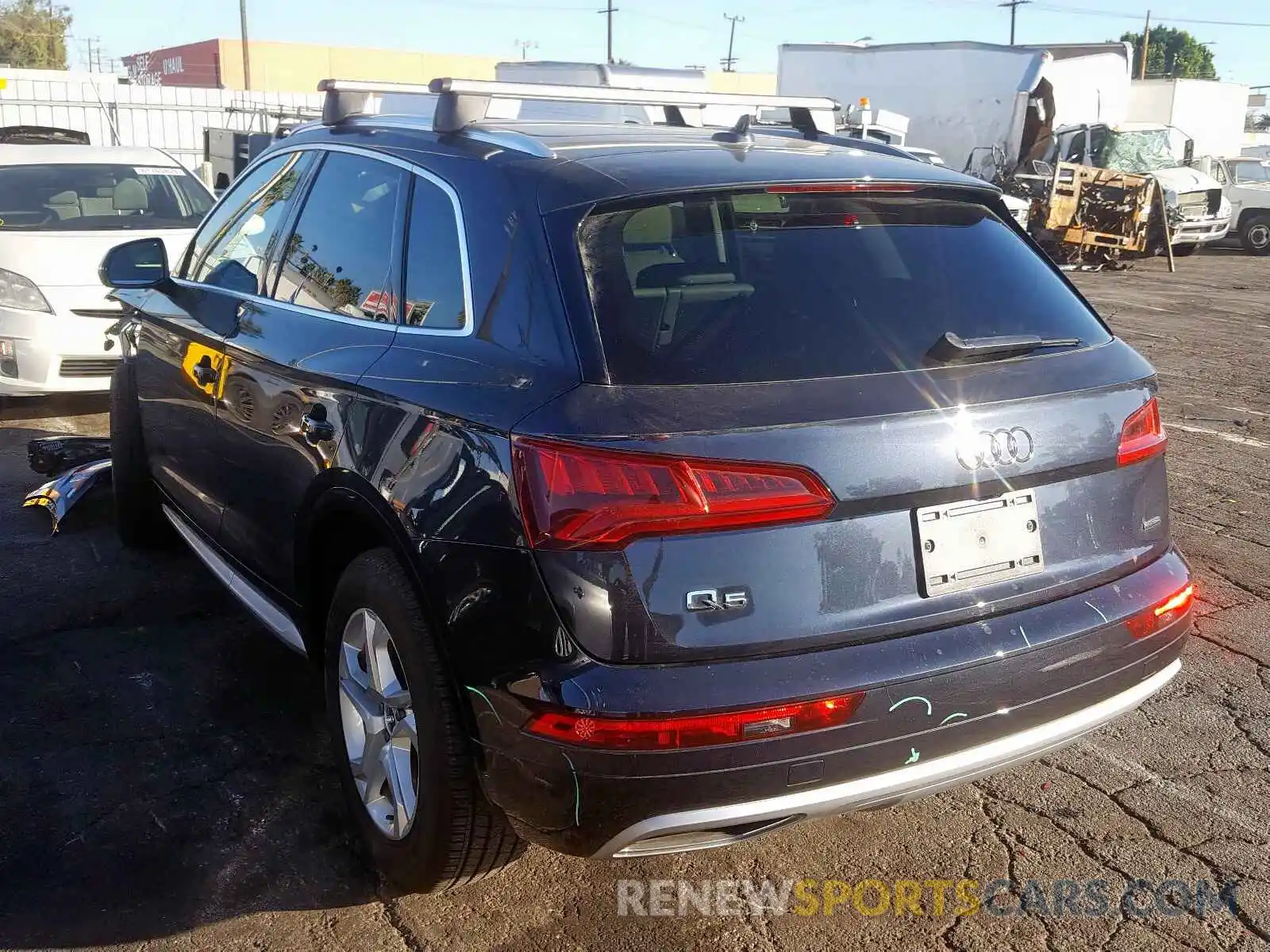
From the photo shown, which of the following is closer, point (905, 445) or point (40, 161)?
point (905, 445)

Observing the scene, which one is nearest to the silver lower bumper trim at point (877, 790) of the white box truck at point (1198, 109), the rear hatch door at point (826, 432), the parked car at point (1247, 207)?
the rear hatch door at point (826, 432)

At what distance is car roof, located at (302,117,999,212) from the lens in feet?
8.66

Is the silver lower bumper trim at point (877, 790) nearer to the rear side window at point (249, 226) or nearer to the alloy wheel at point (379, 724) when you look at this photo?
the alloy wheel at point (379, 724)

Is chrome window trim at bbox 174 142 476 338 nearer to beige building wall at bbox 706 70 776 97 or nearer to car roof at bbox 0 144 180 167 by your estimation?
car roof at bbox 0 144 180 167

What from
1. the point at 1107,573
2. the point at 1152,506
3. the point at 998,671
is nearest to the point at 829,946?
the point at 998,671

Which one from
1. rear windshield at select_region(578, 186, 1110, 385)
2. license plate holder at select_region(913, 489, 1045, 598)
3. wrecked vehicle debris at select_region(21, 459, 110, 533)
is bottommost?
wrecked vehicle debris at select_region(21, 459, 110, 533)

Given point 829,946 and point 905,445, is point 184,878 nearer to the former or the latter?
point 829,946

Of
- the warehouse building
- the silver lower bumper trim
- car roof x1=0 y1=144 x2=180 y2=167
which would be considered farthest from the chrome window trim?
the warehouse building

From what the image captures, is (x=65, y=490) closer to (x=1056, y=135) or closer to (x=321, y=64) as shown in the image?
(x=1056, y=135)

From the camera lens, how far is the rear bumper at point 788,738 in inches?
88.2

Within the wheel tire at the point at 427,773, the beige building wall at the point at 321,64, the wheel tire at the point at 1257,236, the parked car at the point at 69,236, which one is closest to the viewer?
the wheel tire at the point at 427,773

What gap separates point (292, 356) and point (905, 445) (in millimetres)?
1664

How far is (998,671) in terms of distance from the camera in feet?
8.07

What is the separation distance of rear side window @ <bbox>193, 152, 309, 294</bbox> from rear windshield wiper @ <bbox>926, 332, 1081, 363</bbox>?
210 centimetres
